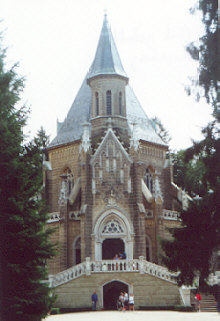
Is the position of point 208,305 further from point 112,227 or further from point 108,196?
point 108,196

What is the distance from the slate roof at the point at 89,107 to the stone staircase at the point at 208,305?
49.4ft

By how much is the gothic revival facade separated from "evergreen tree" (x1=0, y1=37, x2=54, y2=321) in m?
12.3

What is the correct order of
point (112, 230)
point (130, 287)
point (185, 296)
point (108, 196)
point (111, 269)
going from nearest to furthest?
point (185, 296) < point (130, 287) < point (111, 269) < point (112, 230) < point (108, 196)

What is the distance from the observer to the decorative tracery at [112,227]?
122ft

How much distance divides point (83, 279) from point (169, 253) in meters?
12.8

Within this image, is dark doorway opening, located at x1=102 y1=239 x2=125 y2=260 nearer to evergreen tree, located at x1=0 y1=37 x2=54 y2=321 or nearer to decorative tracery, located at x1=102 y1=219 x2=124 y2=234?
decorative tracery, located at x1=102 y1=219 x2=124 y2=234

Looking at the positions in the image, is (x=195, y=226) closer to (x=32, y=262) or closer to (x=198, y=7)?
(x=32, y=262)

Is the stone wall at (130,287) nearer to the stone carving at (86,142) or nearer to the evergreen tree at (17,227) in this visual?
the stone carving at (86,142)

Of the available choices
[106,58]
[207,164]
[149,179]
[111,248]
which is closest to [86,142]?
[149,179]

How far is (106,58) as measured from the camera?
141 ft

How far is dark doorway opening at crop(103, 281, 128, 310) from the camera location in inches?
1377

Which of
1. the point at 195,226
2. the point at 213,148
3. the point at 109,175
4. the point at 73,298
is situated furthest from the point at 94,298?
the point at 213,148

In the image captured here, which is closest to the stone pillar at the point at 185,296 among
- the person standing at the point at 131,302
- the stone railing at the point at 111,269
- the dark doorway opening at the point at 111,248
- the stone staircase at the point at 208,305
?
the stone staircase at the point at 208,305

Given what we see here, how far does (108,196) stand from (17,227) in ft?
56.0
